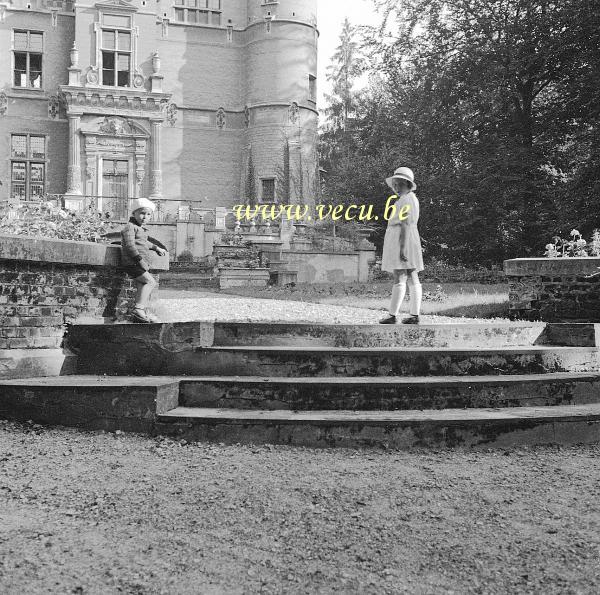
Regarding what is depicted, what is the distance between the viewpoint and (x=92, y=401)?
16.7 ft

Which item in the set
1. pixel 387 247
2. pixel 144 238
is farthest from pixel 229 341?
pixel 387 247

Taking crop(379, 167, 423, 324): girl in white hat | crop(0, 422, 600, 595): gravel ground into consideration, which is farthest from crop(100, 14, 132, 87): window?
crop(0, 422, 600, 595): gravel ground

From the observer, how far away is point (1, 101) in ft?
92.1

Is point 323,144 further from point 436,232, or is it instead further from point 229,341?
point 229,341

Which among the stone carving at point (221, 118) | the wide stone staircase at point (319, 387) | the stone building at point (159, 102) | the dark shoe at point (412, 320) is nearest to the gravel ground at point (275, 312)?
the dark shoe at point (412, 320)

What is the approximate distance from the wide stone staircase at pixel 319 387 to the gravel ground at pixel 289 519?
7.2 inches

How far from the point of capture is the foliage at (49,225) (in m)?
8.51

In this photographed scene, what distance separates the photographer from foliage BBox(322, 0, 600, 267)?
21422 millimetres

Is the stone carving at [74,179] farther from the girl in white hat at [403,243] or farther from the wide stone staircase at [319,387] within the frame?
the girl in white hat at [403,243]

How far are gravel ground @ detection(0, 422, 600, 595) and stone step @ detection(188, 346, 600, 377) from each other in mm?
1144

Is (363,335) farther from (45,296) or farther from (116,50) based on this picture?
(116,50)

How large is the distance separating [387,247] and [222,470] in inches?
139

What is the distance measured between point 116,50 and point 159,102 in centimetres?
295

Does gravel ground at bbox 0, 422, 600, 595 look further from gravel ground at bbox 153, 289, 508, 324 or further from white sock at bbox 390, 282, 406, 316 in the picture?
gravel ground at bbox 153, 289, 508, 324
